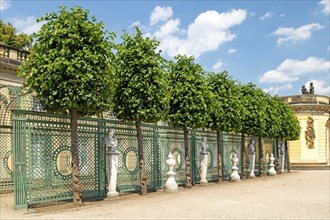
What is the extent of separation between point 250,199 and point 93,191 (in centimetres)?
486

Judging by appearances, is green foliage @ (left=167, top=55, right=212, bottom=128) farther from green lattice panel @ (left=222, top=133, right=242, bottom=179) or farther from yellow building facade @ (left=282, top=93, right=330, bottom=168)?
yellow building facade @ (left=282, top=93, right=330, bottom=168)

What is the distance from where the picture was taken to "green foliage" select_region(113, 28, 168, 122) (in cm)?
1377

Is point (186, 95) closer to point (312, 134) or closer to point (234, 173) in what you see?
point (234, 173)

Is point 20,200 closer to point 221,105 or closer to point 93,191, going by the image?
point 93,191

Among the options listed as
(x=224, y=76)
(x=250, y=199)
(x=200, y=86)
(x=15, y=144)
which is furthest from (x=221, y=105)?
(x=15, y=144)

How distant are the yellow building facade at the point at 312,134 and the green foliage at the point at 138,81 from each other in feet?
105

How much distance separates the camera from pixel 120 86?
14.0 metres

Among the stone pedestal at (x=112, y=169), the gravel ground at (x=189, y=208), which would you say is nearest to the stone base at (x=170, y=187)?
the gravel ground at (x=189, y=208)

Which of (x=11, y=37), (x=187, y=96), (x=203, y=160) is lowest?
(x=203, y=160)

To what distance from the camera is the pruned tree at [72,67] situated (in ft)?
35.6

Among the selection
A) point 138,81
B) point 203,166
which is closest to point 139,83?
point 138,81

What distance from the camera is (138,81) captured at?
542 inches

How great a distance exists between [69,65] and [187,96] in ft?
22.3

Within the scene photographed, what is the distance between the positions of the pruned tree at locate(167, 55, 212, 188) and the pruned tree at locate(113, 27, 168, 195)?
2.47 metres
